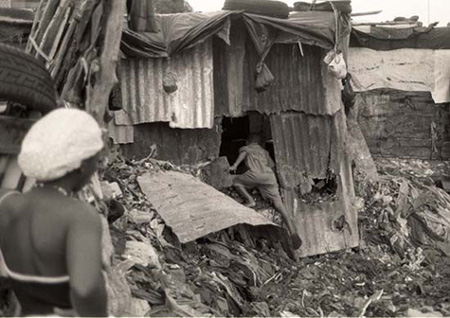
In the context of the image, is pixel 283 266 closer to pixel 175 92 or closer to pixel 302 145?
pixel 302 145

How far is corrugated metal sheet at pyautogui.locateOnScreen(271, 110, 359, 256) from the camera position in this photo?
11.3 metres

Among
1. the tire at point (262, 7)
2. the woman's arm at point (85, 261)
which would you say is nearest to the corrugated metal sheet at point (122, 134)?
the tire at point (262, 7)

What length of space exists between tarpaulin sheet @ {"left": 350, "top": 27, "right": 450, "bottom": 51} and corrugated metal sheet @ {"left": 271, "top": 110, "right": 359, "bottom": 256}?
2.05 m

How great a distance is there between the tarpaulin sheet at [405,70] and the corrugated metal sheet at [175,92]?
4.03 meters

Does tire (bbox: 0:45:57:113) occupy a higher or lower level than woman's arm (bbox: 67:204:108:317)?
higher

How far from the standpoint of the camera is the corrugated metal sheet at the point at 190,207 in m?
8.19

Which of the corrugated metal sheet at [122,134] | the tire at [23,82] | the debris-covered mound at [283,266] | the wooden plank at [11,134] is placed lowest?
the debris-covered mound at [283,266]

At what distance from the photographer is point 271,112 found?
11.1 m

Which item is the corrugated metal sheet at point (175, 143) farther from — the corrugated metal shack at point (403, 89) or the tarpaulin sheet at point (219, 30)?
the corrugated metal shack at point (403, 89)

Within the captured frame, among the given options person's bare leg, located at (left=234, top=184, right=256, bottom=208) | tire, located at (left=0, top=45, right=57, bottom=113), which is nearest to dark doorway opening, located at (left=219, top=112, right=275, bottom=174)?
person's bare leg, located at (left=234, top=184, right=256, bottom=208)

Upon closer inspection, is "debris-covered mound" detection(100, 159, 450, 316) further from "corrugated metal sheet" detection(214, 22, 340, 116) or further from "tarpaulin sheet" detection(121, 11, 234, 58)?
"tarpaulin sheet" detection(121, 11, 234, 58)

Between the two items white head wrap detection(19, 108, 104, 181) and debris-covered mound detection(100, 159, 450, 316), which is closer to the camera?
white head wrap detection(19, 108, 104, 181)

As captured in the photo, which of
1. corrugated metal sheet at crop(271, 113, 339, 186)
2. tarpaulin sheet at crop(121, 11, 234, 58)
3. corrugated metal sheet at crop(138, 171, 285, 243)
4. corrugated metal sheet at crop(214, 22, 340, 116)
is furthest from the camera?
corrugated metal sheet at crop(271, 113, 339, 186)

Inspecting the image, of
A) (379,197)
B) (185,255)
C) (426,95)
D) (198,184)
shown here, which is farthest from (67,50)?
(426,95)
